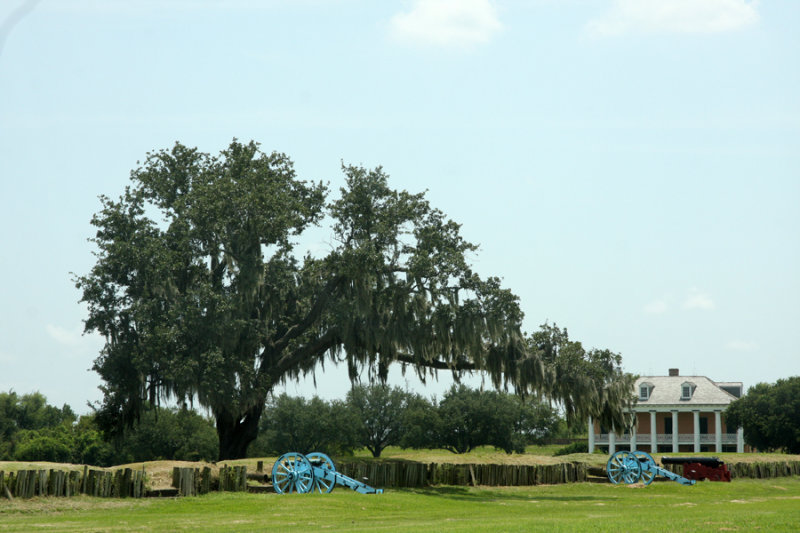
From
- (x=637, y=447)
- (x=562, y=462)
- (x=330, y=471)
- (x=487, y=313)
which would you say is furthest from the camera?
(x=637, y=447)

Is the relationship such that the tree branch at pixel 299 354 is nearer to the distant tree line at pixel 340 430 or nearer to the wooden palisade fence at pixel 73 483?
the wooden palisade fence at pixel 73 483

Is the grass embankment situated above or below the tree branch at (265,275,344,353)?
below

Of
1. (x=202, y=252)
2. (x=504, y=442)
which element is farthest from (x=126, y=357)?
(x=504, y=442)

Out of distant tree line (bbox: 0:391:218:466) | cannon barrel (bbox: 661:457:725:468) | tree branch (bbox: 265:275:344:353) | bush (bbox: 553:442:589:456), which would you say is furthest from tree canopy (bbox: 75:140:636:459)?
bush (bbox: 553:442:589:456)

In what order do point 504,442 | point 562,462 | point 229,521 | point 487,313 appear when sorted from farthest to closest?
point 504,442, point 562,462, point 487,313, point 229,521

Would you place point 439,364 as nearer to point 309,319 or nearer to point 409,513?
point 309,319

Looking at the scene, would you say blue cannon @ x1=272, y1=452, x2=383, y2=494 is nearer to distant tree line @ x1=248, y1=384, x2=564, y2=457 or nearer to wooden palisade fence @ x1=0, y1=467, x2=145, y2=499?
wooden palisade fence @ x1=0, y1=467, x2=145, y2=499

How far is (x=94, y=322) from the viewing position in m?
31.2

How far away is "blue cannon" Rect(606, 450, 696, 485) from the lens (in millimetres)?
35875

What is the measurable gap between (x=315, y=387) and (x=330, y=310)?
4.19 m

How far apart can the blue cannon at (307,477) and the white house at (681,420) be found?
149 ft

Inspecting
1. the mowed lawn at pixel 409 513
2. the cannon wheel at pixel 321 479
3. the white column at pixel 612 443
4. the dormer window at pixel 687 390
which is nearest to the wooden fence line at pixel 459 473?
the mowed lawn at pixel 409 513

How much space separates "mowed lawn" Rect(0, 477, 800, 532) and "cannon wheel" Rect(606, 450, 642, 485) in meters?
4.01

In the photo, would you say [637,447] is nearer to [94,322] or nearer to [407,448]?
[407,448]
